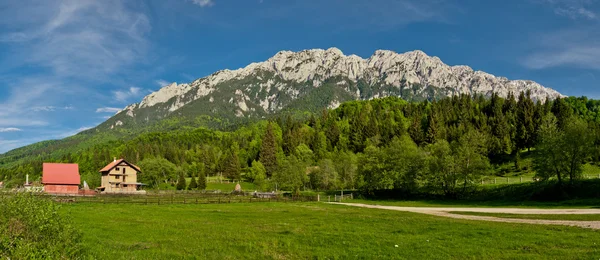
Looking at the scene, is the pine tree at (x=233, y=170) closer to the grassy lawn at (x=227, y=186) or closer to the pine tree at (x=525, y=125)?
the grassy lawn at (x=227, y=186)

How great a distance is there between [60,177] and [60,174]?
0.84 meters

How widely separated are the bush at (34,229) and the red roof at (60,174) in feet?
317

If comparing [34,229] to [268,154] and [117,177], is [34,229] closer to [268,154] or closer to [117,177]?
[117,177]

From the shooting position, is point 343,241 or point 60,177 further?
point 60,177

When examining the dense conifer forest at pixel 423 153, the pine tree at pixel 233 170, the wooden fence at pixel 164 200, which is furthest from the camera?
the pine tree at pixel 233 170

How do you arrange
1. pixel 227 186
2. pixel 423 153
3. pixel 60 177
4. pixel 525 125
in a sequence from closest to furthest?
pixel 423 153
pixel 60 177
pixel 525 125
pixel 227 186

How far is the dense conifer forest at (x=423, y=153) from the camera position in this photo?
57594 millimetres

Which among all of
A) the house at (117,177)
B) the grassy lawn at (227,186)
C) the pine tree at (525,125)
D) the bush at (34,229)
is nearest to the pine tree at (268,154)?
the grassy lawn at (227,186)

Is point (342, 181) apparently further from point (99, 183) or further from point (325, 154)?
point (99, 183)

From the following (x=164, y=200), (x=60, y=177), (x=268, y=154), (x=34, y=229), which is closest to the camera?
(x=34, y=229)

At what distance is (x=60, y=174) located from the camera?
310ft

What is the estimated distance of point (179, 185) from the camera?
12056 centimetres

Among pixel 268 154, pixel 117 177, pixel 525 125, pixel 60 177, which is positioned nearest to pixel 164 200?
pixel 60 177

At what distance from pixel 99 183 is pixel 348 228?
12811 cm
